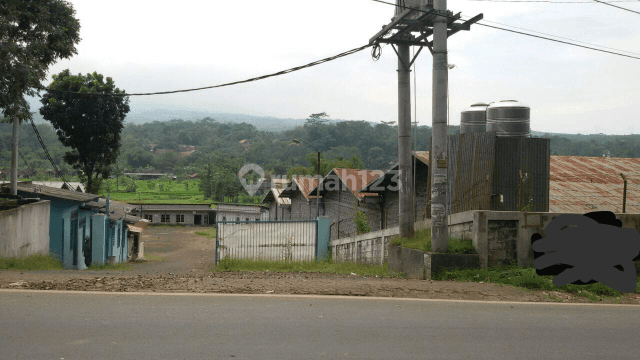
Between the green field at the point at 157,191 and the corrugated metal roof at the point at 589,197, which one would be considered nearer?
the corrugated metal roof at the point at 589,197

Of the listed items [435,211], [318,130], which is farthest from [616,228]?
[318,130]

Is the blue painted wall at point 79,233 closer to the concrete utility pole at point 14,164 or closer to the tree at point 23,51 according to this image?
the concrete utility pole at point 14,164

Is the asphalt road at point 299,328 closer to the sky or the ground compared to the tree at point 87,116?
closer to the ground

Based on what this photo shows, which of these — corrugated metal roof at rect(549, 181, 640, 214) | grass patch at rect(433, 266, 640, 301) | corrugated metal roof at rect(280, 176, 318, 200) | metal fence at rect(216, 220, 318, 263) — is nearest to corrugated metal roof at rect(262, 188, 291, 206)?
corrugated metal roof at rect(280, 176, 318, 200)

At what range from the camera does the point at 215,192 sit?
272ft

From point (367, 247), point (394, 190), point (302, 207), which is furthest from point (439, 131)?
point (302, 207)

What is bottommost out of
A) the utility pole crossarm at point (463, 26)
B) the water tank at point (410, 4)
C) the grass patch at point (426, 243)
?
the grass patch at point (426, 243)

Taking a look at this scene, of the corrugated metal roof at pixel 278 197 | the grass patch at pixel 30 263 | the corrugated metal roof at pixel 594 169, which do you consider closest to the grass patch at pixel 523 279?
the corrugated metal roof at pixel 594 169

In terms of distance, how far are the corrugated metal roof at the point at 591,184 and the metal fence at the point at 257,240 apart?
9.11 meters

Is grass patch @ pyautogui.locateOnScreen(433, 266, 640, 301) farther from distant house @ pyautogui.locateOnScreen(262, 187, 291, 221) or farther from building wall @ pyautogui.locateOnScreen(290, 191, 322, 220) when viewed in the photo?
distant house @ pyautogui.locateOnScreen(262, 187, 291, 221)

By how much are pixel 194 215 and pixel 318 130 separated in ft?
131

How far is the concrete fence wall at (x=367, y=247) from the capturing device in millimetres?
14264

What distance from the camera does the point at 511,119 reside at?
12.1 meters

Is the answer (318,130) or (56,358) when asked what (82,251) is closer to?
(56,358)
